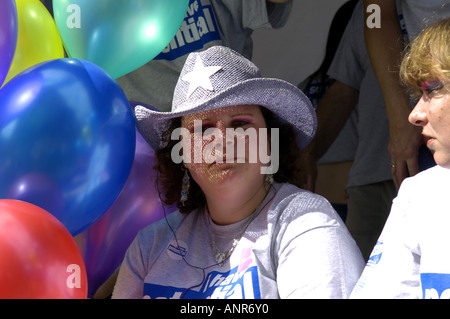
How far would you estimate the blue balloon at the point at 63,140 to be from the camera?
184cm

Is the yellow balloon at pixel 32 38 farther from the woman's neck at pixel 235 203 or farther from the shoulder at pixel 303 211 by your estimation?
the shoulder at pixel 303 211

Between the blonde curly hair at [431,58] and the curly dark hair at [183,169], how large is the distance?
0.52 meters

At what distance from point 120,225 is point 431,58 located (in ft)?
3.71

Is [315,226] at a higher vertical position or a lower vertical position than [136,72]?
lower

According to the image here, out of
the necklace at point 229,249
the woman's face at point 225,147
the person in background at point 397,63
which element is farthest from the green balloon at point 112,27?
the person in background at point 397,63

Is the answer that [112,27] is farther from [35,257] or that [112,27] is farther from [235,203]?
[35,257]

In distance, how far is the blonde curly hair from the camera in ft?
5.39

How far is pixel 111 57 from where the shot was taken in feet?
7.34

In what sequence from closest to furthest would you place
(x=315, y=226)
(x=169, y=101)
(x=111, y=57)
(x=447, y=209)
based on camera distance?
(x=447, y=209)
(x=315, y=226)
(x=111, y=57)
(x=169, y=101)

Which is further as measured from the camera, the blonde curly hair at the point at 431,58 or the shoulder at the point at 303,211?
the shoulder at the point at 303,211

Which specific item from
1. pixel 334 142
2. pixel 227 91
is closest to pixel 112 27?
pixel 227 91

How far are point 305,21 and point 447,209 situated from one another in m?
1.98
